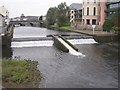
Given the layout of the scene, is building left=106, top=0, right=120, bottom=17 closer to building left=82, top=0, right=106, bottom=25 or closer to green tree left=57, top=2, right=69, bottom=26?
building left=82, top=0, right=106, bottom=25

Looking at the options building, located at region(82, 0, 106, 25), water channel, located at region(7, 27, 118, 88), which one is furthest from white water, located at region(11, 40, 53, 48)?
building, located at region(82, 0, 106, 25)

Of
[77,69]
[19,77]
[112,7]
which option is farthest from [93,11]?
[19,77]

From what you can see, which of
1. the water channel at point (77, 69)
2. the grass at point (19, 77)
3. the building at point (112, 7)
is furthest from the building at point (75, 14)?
the grass at point (19, 77)

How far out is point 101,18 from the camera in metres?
64.6

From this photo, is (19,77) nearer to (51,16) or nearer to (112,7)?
(112,7)

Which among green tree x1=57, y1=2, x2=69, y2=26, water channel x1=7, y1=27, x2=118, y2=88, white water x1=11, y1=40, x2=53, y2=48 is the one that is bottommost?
water channel x1=7, y1=27, x2=118, y2=88

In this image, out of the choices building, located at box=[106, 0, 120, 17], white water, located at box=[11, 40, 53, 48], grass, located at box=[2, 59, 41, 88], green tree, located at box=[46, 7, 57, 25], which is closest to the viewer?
grass, located at box=[2, 59, 41, 88]

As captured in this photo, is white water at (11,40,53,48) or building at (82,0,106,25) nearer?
white water at (11,40,53,48)

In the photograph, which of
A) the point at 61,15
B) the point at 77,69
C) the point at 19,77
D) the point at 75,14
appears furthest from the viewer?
the point at 75,14

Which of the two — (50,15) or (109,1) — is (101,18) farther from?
(50,15)

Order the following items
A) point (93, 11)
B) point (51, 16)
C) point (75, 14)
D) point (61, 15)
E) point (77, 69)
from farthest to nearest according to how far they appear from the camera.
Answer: point (51, 16) < point (75, 14) < point (61, 15) < point (93, 11) < point (77, 69)

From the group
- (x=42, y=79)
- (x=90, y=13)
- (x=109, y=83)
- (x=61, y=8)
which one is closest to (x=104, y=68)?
(x=109, y=83)

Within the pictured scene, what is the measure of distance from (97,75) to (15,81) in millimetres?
7562

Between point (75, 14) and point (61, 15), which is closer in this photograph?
point (61, 15)
